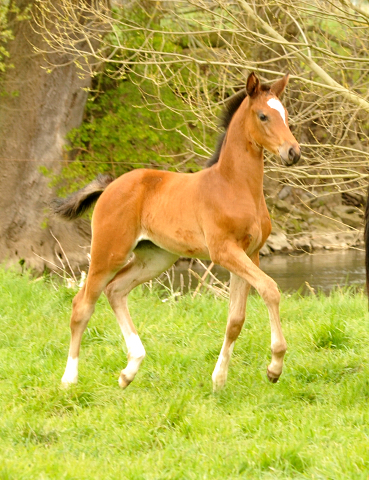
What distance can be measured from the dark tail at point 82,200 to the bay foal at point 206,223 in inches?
0.7

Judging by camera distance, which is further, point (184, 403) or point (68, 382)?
point (68, 382)

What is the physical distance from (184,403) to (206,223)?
1.27 meters

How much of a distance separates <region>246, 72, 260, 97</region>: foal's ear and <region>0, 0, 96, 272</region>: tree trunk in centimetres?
1112

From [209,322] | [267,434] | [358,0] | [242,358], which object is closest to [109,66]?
[358,0]

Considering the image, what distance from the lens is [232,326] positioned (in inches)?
195

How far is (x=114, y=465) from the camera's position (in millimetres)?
3641

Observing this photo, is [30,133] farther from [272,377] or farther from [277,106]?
[272,377]

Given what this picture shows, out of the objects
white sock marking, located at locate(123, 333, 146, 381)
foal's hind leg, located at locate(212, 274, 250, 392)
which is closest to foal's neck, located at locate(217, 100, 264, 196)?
foal's hind leg, located at locate(212, 274, 250, 392)

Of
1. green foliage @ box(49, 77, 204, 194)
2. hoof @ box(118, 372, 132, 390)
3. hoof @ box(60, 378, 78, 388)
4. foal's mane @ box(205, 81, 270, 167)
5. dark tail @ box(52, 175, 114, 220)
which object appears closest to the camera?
hoof @ box(60, 378, 78, 388)

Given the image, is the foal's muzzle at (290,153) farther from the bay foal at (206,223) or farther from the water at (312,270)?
the water at (312,270)

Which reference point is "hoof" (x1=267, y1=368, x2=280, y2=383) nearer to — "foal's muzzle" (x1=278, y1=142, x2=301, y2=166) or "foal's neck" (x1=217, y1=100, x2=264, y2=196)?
"foal's neck" (x1=217, y1=100, x2=264, y2=196)

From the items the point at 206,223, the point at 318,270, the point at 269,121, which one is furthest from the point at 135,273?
the point at 318,270

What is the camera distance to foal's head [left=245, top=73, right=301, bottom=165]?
4.55 m

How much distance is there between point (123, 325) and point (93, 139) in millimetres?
11926
